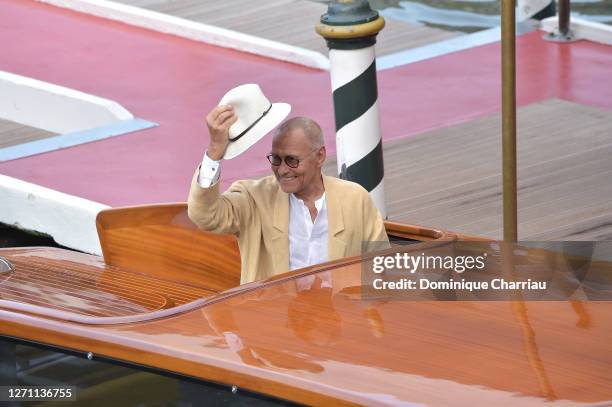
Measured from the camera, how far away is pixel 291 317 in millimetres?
Answer: 3932

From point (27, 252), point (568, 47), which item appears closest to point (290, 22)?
point (568, 47)

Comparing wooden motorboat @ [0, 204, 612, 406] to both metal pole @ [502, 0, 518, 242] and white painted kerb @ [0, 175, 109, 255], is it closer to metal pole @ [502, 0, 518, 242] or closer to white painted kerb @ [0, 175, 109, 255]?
metal pole @ [502, 0, 518, 242]

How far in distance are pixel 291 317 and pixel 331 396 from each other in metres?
0.55

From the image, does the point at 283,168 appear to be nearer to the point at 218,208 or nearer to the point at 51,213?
the point at 218,208

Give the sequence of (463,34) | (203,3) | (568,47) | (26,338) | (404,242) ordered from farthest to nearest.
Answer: (203,3) → (463,34) → (568,47) → (404,242) → (26,338)

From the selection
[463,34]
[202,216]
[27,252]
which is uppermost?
[202,216]

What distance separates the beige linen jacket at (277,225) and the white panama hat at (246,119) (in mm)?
227

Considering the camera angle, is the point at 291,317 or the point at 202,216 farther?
the point at 202,216

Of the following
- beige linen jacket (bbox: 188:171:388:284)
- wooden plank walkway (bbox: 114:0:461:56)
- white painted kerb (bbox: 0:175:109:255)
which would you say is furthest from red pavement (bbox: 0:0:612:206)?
beige linen jacket (bbox: 188:171:388:284)

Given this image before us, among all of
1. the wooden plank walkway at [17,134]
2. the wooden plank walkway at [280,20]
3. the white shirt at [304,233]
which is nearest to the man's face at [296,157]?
the white shirt at [304,233]

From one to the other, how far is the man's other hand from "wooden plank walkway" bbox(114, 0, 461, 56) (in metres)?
6.01

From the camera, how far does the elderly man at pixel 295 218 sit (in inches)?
186

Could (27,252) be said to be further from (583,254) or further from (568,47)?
(568,47)

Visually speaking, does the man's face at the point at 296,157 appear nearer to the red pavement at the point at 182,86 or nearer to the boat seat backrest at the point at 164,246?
the boat seat backrest at the point at 164,246
